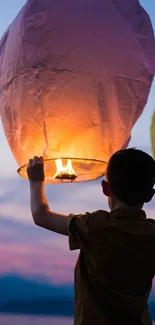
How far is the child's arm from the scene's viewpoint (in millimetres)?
1294

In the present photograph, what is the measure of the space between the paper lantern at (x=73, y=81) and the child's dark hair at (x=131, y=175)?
1.03 feet

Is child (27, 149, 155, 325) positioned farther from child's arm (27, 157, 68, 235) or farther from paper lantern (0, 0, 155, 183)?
paper lantern (0, 0, 155, 183)

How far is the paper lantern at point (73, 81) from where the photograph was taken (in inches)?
62.8

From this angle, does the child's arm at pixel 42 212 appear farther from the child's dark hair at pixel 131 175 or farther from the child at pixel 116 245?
the child's dark hair at pixel 131 175

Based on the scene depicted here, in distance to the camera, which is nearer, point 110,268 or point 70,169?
point 110,268

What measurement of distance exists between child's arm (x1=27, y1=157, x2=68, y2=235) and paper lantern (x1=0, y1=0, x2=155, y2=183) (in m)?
0.19

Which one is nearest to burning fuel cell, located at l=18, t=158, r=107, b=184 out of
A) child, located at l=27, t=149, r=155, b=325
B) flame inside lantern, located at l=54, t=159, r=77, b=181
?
flame inside lantern, located at l=54, t=159, r=77, b=181

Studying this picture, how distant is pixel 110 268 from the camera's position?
1266 mm

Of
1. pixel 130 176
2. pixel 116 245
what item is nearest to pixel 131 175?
pixel 130 176

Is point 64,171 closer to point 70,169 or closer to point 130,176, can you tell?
point 70,169

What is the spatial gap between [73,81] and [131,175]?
45 cm

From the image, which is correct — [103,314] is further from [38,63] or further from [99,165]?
[38,63]

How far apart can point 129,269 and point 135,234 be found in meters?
0.09

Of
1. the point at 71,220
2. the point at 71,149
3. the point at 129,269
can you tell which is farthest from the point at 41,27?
the point at 129,269
